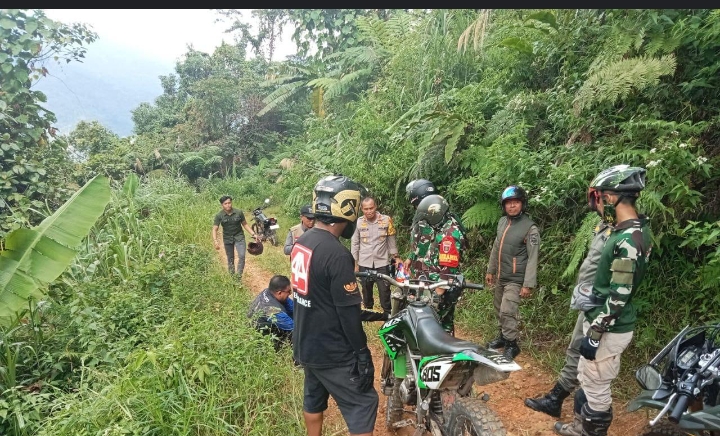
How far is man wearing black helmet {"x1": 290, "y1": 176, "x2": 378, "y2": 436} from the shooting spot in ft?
8.85

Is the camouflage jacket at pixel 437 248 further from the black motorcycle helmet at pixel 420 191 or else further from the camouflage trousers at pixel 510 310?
the camouflage trousers at pixel 510 310

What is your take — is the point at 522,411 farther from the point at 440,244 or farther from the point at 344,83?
the point at 344,83

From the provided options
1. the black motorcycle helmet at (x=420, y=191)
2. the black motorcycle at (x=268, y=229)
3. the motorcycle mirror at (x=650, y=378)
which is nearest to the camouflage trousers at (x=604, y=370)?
the motorcycle mirror at (x=650, y=378)

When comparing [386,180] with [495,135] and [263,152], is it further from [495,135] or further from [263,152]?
[263,152]

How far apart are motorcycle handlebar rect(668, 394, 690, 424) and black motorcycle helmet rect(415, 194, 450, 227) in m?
2.11

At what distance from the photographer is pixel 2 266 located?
445cm

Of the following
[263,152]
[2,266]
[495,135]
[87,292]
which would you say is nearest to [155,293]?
[87,292]


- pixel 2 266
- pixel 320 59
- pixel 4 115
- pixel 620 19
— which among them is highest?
pixel 320 59

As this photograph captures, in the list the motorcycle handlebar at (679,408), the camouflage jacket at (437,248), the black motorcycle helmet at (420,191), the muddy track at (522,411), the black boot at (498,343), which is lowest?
the muddy track at (522,411)

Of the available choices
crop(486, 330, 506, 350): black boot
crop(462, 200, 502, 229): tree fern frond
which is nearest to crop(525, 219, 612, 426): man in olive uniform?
crop(486, 330, 506, 350): black boot

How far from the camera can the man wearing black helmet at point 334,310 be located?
2.70 metres

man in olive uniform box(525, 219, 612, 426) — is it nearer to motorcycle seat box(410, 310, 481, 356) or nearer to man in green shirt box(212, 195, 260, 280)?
motorcycle seat box(410, 310, 481, 356)

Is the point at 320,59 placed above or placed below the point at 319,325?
above

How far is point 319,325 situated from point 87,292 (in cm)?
404
